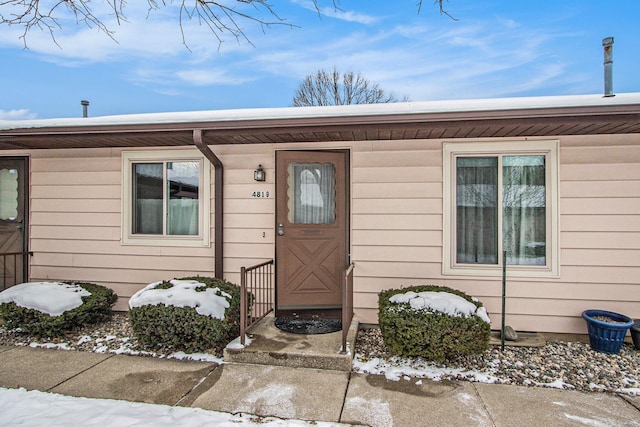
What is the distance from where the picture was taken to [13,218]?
4.84 metres

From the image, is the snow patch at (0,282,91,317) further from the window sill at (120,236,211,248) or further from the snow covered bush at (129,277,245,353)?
the snow covered bush at (129,277,245,353)

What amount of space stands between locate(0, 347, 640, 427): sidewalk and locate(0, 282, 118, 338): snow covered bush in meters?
0.54

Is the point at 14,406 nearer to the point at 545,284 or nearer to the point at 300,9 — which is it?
the point at 300,9

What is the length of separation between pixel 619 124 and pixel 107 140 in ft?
16.9

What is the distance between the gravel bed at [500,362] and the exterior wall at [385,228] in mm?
443

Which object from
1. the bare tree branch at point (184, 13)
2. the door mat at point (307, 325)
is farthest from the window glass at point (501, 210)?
the bare tree branch at point (184, 13)

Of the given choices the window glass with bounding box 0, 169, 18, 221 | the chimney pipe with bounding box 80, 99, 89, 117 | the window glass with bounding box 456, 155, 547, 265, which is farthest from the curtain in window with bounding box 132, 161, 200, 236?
the window glass with bounding box 456, 155, 547, 265

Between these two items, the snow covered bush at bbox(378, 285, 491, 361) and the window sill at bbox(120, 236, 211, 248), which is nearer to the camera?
the snow covered bush at bbox(378, 285, 491, 361)

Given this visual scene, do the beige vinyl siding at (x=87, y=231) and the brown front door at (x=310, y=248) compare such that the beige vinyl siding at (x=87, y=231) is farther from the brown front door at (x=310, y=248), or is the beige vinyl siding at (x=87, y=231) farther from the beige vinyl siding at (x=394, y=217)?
the beige vinyl siding at (x=394, y=217)

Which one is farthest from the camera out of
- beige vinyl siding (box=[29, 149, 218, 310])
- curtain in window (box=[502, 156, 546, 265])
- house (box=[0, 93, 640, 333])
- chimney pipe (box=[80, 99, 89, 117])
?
chimney pipe (box=[80, 99, 89, 117])

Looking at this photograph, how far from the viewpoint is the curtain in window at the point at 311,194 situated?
14.3 ft

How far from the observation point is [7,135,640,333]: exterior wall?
371 centimetres

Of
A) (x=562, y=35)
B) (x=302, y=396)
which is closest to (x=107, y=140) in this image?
(x=302, y=396)

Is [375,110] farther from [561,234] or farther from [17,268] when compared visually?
[17,268]
